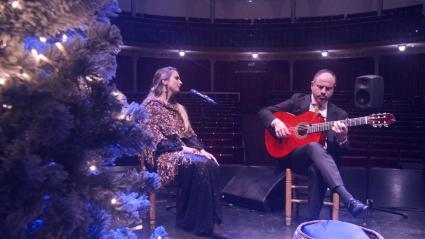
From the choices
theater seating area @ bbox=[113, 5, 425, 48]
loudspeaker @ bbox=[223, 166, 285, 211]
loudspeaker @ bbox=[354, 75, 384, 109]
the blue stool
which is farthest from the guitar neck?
theater seating area @ bbox=[113, 5, 425, 48]

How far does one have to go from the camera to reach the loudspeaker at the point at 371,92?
304cm

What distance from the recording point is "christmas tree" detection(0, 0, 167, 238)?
89 centimetres

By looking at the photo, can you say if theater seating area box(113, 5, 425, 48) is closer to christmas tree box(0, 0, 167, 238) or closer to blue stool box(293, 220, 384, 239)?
blue stool box(293, 220, 384, 239)

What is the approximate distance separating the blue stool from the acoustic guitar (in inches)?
60.6

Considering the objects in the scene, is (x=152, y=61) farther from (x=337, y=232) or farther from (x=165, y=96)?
(x=337, y=232)

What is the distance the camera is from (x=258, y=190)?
3.44m

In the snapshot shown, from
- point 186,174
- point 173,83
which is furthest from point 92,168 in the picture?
point 173,83

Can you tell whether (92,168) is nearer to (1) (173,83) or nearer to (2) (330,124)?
(1) (173,83)

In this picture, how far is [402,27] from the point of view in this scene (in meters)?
11.4

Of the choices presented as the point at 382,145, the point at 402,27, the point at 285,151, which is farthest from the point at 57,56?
the point at 402,27

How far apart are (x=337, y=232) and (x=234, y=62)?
13.8 metres

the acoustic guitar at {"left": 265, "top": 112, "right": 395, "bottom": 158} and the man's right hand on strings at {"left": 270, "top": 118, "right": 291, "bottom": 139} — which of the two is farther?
the man's right hand on strings at {"left": 270, "top": 118, "right": 291, "bottom": 139}

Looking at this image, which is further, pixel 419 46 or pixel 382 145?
pixel 419 46

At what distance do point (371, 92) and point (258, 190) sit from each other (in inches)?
51.6
